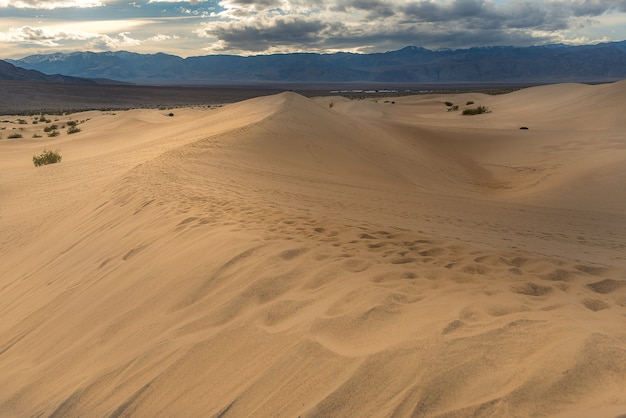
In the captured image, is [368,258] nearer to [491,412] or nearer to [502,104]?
[491,412]

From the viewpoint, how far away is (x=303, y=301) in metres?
3.66

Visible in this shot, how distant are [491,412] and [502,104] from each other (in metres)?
42.6

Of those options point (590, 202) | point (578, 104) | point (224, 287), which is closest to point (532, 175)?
point (590, 202)

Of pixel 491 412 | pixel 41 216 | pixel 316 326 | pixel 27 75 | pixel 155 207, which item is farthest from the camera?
pixel 27 75

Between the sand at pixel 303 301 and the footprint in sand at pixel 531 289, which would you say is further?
the footprint in sand at pixel 531 289

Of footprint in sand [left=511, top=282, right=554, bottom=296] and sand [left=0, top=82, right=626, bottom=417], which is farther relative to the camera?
footprint in sand [left=511, top=282, right=554, bottom=296]

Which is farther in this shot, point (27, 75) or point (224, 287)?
point (27, 75)

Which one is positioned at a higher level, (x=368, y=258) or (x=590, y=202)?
(x=368, y=258)

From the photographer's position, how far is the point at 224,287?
13.6ft

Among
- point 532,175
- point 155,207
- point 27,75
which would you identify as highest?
point 27,75

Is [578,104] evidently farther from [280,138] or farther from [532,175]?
[280,138]

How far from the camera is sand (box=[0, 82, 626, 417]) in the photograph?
262 centimetres

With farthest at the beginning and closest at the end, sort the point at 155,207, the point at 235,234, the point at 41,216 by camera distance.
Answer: the point at 41,216 < the point at 155,207 < the point at 235,234

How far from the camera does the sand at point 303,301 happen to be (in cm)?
262
